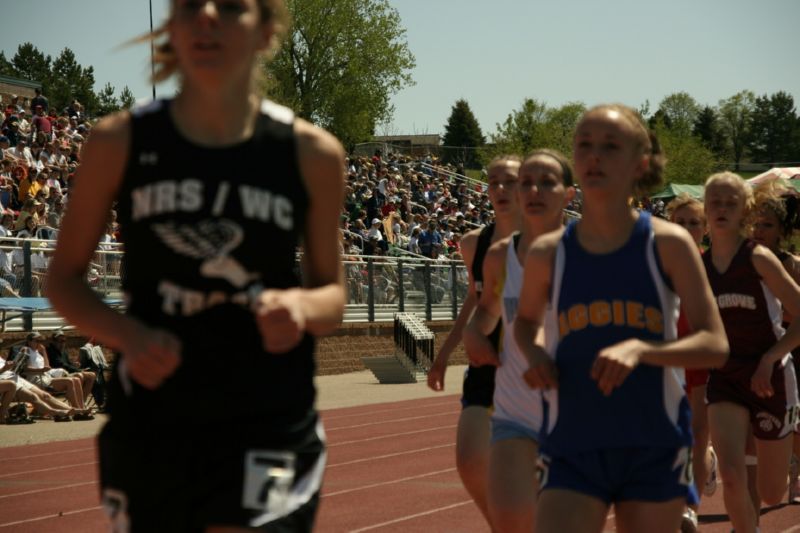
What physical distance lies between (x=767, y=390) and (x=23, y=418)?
1210cm

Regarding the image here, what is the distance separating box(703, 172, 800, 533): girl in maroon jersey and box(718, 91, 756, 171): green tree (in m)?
153

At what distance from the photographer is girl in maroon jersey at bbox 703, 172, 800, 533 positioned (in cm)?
715

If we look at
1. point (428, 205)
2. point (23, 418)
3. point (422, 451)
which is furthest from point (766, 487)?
point (428, 205)

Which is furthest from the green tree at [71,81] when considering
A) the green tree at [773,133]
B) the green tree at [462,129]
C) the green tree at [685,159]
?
the green tree at [773,133]

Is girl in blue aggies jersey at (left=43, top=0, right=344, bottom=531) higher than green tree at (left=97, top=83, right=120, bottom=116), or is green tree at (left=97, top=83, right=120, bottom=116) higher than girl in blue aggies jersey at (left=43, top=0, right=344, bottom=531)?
green tree at (left=97, top=83, right=120, bottom=116)

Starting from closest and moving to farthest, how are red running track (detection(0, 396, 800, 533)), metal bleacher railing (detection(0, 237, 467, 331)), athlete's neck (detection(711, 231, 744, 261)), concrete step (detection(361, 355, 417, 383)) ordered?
athlete's neck (detection(711, 231, 744, 261)) < red running track (detection(0, 396, 800, 533)) < metal bleacher railing (detection(0, 237, 467, 331)) < concrete step (detection(361, 355, 417, 383))

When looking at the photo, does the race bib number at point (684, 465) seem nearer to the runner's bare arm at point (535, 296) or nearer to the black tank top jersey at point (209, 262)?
the runner's bare arm at point (535, 296)

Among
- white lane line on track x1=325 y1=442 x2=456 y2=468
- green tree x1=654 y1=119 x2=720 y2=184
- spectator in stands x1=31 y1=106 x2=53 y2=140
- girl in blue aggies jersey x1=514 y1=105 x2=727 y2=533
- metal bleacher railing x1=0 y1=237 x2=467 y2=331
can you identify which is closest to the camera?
girl in blue aggies jersey x1=514 y1=105 x2=727 y2=533

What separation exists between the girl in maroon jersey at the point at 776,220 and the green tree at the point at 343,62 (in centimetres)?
6665

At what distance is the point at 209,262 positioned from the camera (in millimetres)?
2918

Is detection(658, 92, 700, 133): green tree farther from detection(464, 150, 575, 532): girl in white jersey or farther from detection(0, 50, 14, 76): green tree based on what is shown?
detection(464, 150, 575, 532): girl in white jersey

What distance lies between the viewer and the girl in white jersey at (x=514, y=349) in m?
5.59

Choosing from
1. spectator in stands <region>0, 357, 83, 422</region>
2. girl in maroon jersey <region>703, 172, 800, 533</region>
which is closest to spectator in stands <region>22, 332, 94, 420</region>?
spectator in stands <region>0, 357, 83, 422</region>

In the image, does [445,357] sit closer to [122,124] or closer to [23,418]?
[122,124]
